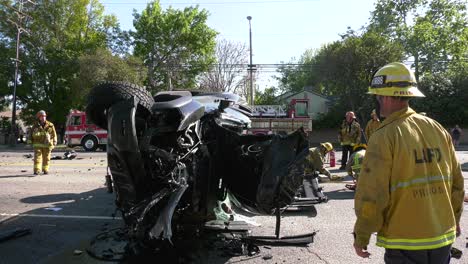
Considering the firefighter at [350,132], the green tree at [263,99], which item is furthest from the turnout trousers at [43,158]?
the green tree at [263,99]

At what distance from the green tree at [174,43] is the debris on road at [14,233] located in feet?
106

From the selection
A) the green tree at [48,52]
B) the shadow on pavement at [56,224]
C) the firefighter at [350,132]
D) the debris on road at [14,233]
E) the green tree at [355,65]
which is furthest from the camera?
the green tree at [48,52]

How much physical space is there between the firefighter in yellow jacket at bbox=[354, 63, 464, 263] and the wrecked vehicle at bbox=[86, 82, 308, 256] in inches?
58.1

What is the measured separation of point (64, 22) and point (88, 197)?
34648 mm

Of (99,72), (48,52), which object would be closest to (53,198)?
(99,72)

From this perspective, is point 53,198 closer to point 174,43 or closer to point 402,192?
point 402,192

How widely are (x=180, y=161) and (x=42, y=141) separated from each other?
8.04m

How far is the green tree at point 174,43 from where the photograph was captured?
37.7 metres

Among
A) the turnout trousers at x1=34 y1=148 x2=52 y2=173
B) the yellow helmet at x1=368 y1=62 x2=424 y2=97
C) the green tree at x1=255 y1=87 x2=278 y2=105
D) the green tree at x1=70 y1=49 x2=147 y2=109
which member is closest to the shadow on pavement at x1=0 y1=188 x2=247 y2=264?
the yellow helmet at x1=368 y1=62 x2=424 y2=97

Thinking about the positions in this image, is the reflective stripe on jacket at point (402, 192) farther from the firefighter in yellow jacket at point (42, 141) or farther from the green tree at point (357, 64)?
the green tree at point (357, 64)

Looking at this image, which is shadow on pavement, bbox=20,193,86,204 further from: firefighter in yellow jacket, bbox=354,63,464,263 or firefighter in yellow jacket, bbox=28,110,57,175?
firefighter in yellow jacket, bbox=354,63,464,263

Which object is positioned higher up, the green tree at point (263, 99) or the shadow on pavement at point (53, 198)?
the green tree at point (263, 99)

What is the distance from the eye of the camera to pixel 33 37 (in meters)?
36.0

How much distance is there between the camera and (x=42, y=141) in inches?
419
